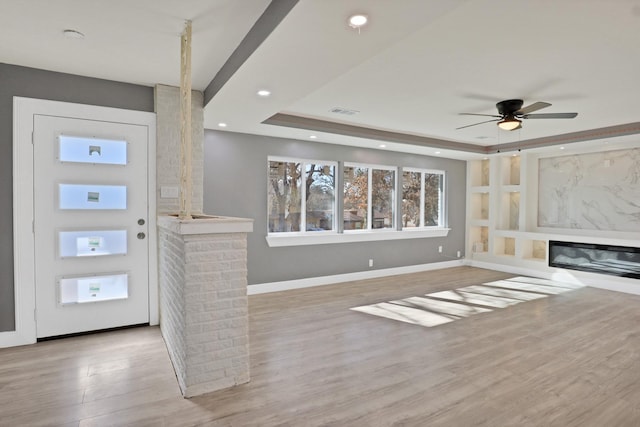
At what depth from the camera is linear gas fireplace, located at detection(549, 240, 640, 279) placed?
17.8ft

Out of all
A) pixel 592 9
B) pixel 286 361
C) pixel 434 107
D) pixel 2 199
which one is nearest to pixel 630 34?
pixel 592 9

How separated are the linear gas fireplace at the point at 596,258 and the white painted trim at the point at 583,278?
0.25 feet

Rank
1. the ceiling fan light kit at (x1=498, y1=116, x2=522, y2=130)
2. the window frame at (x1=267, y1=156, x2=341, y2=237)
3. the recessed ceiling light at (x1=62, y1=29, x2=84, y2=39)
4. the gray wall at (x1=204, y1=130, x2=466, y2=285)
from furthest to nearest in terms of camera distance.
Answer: the window frame at (x1=267, y1=156, x2=341, y2=237) → the gray wall at (x1=204, y1=130, x2=466, y2=285) → the ceiling fan light kit at (x1=498, y1=116, x2=522, y2=130) → the recessed ceiling light at (x1=62, y1=29, x2=84, y2=39)

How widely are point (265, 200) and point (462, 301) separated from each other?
3145 mm

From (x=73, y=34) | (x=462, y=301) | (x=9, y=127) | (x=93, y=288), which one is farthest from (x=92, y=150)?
(x=462, y=301)

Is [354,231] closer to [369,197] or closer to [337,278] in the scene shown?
[369,197]

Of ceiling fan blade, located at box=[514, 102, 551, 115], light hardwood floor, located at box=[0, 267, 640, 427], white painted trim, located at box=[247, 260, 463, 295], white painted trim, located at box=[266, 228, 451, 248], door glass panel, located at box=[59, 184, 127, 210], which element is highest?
ceiling fan blade, located at box=[514, 102, 551, 115]

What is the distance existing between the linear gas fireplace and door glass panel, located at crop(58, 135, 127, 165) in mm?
6918

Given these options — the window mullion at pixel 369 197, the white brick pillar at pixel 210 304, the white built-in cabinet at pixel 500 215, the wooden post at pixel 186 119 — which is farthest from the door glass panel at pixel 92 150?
the white built-in cabinet at pixel 500 215

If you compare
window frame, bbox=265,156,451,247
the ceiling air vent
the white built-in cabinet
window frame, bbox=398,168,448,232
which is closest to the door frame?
window frame, bbox=265,156,451,247

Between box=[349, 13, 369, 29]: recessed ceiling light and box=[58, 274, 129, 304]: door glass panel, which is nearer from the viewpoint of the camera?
box=[349, 13, 369, 29]: recessed ceiling light

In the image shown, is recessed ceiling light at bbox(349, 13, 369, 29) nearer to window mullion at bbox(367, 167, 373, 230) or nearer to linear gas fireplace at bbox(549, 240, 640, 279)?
window mullion at bbox(367, 167, 373, 230)

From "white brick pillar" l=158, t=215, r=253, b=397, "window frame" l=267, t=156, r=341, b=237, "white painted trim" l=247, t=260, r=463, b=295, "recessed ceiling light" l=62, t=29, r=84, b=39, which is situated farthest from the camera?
"window frame" l=267, t=156, r=341, b=237

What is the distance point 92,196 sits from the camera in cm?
347
